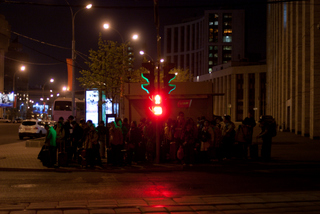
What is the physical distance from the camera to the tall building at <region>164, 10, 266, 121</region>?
9631cm

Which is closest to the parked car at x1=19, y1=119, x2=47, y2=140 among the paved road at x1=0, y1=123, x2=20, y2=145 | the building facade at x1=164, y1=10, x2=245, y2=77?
the paved road at x1=0, y1=123, x2=20, y2=145

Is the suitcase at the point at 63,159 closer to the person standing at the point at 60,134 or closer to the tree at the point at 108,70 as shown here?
the person standing at the point at 60,134

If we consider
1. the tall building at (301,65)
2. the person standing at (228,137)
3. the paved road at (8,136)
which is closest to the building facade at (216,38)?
the tall building at (301,65)

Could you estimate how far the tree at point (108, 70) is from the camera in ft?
97.9

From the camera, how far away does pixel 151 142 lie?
15.1 m

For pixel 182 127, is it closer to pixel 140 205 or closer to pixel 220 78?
pixel 140 205

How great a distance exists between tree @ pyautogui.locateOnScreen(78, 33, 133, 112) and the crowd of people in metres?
13.9

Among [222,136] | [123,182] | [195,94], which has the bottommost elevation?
A: [123,182]

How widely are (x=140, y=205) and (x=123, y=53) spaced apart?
79.7 feet

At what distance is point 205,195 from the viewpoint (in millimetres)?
8836

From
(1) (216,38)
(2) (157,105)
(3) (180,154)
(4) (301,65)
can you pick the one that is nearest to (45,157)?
(2) (157,105)

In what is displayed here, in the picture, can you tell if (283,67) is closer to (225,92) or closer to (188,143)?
(188,143)

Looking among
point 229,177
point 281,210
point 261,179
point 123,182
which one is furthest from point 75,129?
point 281,210

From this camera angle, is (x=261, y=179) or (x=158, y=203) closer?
(x=158, y=203)
